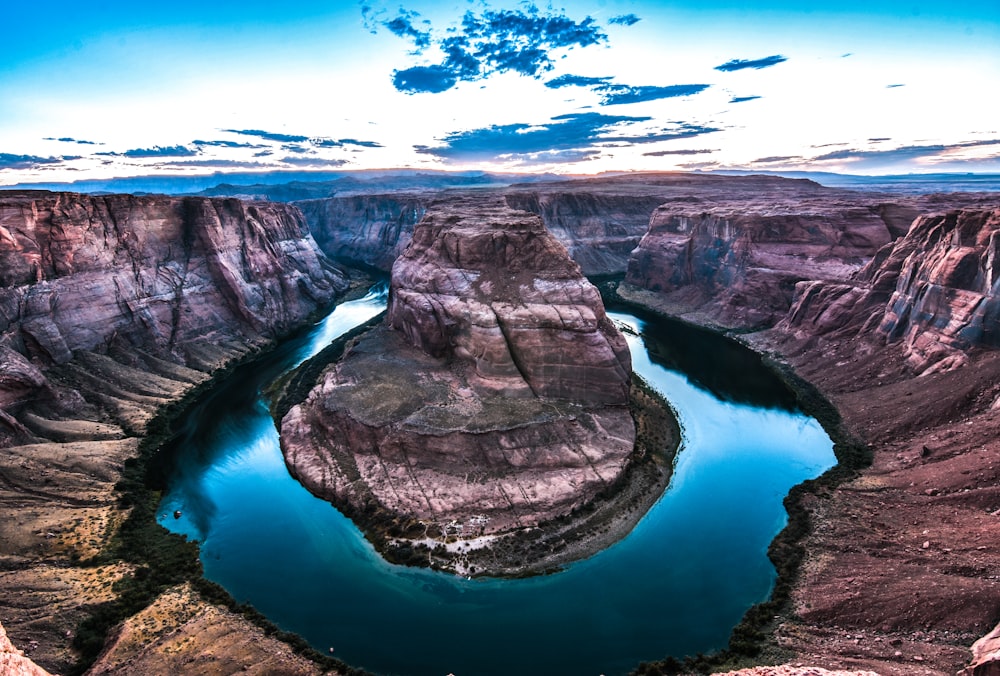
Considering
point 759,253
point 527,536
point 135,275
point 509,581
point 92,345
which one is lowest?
point 509,581

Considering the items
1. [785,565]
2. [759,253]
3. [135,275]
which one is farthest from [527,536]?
[759,253]

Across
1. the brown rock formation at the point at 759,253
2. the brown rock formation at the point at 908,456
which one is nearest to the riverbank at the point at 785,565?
the brown rock formation at the point at 908,456

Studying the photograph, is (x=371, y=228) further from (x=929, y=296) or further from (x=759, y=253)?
(x=929, y=296)

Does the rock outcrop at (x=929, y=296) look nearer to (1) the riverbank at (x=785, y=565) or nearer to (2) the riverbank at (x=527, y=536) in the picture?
(1) the riverbank at (x=785, y=565)

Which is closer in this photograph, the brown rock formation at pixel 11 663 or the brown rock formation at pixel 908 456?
the brown rock formation at pixel 11 663

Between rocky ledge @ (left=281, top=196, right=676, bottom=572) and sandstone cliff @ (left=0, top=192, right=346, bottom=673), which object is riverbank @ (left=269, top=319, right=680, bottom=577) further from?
sandstone cliff @ (left=0, top=192, right=346, bottom=673)

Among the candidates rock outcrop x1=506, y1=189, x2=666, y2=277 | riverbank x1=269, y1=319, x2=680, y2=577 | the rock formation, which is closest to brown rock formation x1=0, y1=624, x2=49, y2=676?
riverbank x1=269, y1=319, x2=680, y2=577

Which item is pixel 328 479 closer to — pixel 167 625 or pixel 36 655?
pixel 167 625
